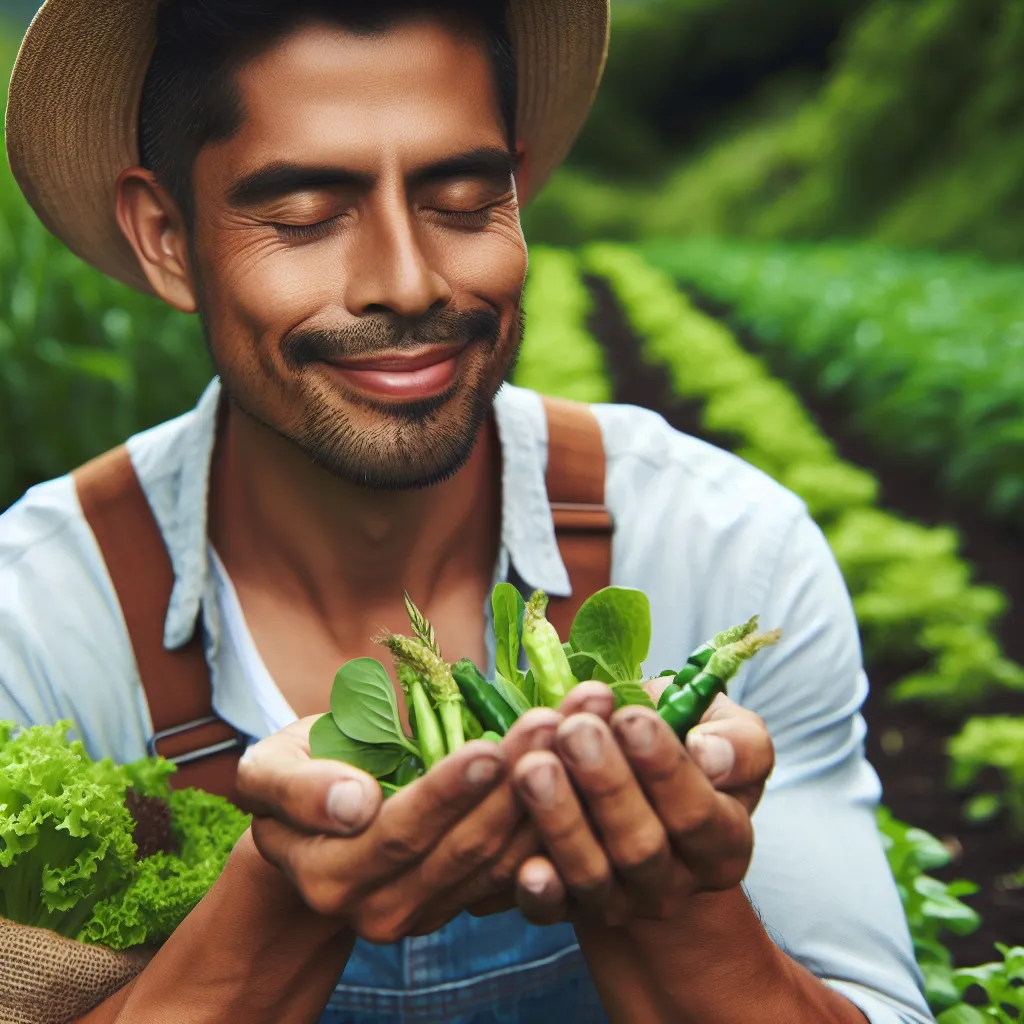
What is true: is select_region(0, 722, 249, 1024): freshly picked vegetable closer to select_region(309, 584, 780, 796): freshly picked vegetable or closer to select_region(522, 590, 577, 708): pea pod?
select_region(309, 584, 780, 796): freshly picked vegetable

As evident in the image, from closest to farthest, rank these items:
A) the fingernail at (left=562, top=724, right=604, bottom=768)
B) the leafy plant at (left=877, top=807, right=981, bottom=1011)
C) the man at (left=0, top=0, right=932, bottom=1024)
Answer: the fingernail at (left=562, top=724, right=604, bottom=768)
the man at (left=0, top=0, right=932, bottom=1024)
the leafy plant at (left=877, top=807, right=981, bottom=1011)

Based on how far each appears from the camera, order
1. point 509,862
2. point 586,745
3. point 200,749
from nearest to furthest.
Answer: point 586,745 → point 509,862 → point 200,749

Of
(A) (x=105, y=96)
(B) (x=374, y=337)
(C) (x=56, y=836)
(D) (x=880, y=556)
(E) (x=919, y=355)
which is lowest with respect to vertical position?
(C) (x=56, y=836)

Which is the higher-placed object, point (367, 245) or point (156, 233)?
point (156, 233)

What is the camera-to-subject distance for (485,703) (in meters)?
1.47

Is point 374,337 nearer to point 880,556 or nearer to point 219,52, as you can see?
point 219,52

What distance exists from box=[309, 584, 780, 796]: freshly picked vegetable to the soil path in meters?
2.46

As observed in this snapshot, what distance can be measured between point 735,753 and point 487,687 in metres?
0.32

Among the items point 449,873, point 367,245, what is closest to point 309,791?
point 449,873

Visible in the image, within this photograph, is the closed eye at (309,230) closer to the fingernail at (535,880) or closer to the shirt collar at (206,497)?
the shirt collar at (206,497)

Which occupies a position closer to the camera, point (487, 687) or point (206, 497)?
point (487, 687)

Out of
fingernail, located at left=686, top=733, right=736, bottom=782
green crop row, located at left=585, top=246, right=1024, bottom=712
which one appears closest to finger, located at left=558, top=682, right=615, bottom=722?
fingernail, located at left=686, top=733, right=736, bottom=782

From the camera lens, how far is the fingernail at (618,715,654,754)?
46.4 inches

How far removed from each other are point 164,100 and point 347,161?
429 mm
